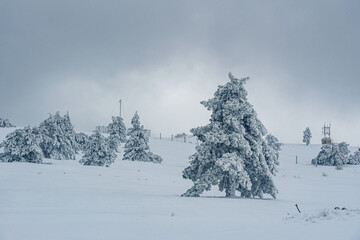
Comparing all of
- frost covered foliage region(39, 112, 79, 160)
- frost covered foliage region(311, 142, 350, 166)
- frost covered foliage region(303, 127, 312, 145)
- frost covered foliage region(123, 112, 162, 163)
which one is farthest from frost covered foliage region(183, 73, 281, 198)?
frost covered foliage region(303, 127, 312, 145)

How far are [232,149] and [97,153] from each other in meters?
20.9

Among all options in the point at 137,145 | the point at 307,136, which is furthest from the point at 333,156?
the point at 307,136

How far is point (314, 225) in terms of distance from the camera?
9.95 m

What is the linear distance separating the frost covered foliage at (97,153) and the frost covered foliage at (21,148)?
7.04 m

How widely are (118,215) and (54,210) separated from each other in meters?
2.40

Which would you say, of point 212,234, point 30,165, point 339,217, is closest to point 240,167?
point 339,217

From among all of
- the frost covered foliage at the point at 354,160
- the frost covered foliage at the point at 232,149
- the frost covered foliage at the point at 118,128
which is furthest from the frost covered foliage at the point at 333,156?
the frost covered foliage at the point at 232,149

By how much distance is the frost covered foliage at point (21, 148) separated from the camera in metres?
29.5

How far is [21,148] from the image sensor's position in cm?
2989

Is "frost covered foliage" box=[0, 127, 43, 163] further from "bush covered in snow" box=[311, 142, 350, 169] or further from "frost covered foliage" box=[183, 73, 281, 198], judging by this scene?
"bush covered in snow" box=[311, 142, 350, 169]

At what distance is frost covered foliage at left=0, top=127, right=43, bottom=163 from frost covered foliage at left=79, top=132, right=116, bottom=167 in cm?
704

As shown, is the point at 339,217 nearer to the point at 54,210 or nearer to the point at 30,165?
the point at 54,210

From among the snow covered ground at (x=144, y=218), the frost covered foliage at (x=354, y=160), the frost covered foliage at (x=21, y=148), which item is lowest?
the frost covered foliage at (x=354, y=160)

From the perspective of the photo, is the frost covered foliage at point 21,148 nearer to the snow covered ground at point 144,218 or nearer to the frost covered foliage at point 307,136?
the snow covered ground at point 144,218
